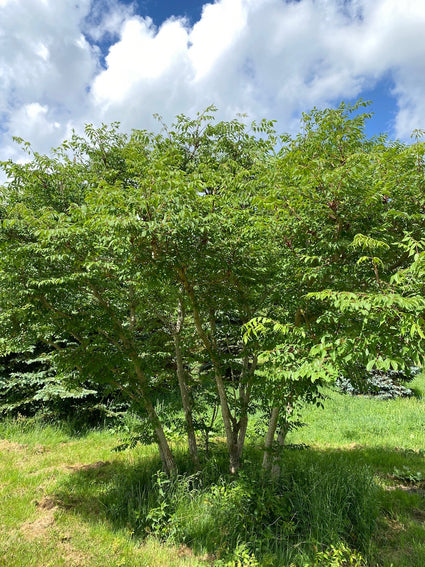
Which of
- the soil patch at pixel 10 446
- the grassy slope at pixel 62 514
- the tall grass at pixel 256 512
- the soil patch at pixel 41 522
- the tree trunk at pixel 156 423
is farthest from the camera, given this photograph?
the soil patch at pixel 10 446

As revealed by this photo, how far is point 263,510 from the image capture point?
3602 millimetres

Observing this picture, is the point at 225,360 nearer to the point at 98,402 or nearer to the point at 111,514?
the point at 111,514

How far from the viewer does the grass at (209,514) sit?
3248mm

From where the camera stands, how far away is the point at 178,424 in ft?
16.1

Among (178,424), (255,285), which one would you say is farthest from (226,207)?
(178,424)

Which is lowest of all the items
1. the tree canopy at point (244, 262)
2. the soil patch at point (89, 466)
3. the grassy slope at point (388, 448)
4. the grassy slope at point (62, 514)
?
the grassy slope at point (388, 448)

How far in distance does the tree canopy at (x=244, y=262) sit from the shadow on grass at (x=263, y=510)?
49 cm

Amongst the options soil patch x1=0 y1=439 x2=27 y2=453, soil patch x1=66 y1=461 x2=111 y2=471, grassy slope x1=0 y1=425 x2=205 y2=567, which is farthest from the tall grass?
soil patch x1=0 y1=439 x2=27 y2=453

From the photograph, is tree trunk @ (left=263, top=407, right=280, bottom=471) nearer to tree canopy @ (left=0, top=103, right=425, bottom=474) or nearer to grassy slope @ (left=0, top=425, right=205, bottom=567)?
tree canopy @ (left=0, top=103, right=425, bottom=474)

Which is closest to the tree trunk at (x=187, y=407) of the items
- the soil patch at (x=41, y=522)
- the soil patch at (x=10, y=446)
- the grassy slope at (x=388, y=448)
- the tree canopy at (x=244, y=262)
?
the tree canopy at (x=244, y=262)

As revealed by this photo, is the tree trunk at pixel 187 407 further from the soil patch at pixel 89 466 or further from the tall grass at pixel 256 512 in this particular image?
the soil patch at pixel 89 466

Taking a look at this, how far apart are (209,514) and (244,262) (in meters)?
2.70

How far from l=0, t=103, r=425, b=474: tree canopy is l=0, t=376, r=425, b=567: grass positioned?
1.91 ft

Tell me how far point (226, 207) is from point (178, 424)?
3.24 metres
